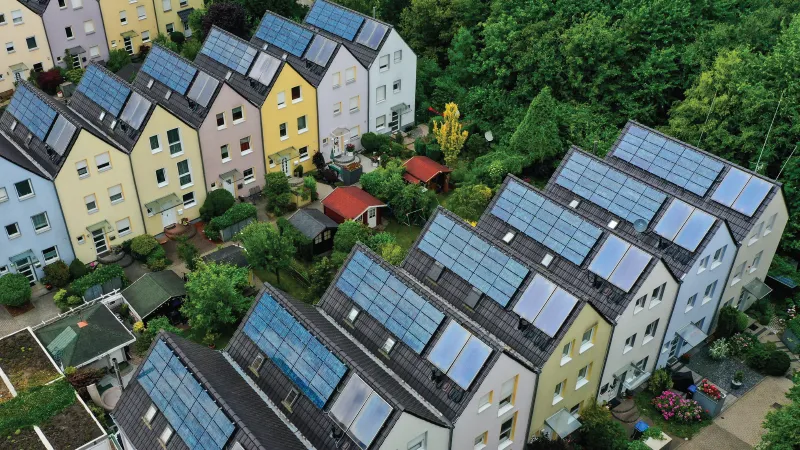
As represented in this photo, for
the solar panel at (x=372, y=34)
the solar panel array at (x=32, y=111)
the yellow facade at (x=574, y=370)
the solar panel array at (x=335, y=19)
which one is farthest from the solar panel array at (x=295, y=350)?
the solar panel array at (x=335, y=19)

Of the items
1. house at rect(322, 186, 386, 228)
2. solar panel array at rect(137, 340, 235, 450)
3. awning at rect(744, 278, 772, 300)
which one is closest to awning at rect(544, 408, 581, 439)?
solar panel array at rect(137, 340, 235, 450)

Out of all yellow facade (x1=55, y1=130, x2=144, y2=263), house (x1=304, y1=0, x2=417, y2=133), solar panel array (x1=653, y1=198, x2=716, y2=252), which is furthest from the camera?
house (x1=304, y1=0, x2=417, y2=133)

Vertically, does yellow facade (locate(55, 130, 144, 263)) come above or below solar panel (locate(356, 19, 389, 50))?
below

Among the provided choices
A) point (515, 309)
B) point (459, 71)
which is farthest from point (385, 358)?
point (459, 71)

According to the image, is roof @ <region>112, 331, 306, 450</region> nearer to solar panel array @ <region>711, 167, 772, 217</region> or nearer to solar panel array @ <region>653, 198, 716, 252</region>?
solar panel array @ <region>653, 198, 716, 252</region>

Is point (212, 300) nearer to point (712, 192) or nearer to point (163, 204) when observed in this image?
point (163, 204)

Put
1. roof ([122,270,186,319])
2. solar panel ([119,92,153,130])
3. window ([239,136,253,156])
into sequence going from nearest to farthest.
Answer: roof ([122,270,186,319])
solar panel ([119,92,153,130])
window ([239,136,253,156])

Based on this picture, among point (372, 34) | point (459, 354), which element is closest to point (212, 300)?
point (459, 354)
